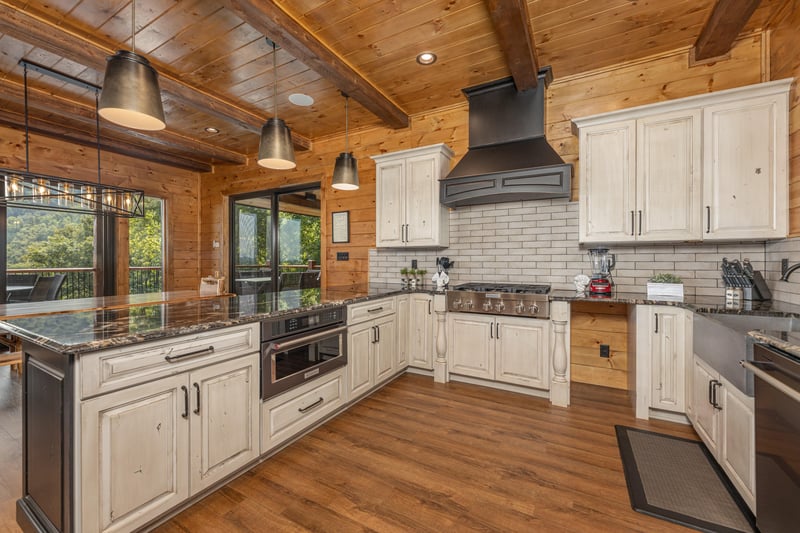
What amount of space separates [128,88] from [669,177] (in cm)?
344

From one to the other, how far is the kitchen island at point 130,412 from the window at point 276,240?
129 inches

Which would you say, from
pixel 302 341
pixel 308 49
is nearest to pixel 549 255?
pixel 302 341

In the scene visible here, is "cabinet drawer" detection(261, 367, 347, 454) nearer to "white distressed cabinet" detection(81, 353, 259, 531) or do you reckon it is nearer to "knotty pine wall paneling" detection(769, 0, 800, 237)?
"white distressed cabinet" detection(81, 353, 259, 531)

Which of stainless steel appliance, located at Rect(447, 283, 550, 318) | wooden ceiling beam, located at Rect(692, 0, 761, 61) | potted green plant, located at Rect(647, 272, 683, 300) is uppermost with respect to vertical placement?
wooden ceiling beam, located at Rect(692, 0, 761, 61)

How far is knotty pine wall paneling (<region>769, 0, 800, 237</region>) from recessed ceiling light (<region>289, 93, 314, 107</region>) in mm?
3820

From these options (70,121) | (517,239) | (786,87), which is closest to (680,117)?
(786,87)

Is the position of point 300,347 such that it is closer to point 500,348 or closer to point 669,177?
point 500,348

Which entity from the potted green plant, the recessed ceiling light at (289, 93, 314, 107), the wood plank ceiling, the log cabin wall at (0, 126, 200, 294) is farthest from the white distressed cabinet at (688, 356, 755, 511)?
the log cabin wall at (0, 126, 200, 294)

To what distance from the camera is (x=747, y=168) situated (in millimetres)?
2480

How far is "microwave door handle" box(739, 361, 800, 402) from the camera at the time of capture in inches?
45.9

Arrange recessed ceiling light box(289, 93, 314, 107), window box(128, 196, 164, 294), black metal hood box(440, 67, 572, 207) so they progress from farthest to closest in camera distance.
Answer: window box(128, 196, 164, 294) → recessed ceiling light box(289, 93, 314, 107) → black metal hood box(440, 67, 572, 207)

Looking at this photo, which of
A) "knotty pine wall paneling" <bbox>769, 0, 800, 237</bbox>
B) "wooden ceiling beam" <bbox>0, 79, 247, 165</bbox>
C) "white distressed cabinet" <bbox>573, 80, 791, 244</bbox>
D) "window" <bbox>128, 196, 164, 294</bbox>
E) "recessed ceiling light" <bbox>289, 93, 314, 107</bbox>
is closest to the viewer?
"knotty pine wall paneling" <bbox>769, 0, 800, 237</bbox>

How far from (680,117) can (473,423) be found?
2.76m

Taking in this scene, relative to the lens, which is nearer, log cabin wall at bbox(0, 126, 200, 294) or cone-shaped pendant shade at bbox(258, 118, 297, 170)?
cone-shaped pendant shade at bbox(258, 118, 297, 170)
